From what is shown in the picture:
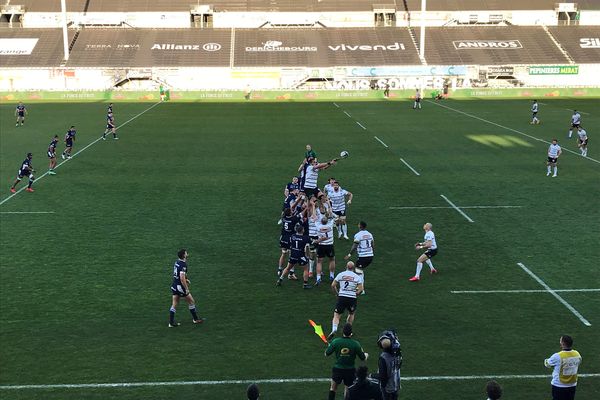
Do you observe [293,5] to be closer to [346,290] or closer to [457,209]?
[457,209]

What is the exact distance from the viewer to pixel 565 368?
1014 cm

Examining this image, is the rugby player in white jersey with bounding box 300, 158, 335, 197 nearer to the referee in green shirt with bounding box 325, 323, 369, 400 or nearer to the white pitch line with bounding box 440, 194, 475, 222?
the white pitch line with bounding box 440, 194, 475, 222

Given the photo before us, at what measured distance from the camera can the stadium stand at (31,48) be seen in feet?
279

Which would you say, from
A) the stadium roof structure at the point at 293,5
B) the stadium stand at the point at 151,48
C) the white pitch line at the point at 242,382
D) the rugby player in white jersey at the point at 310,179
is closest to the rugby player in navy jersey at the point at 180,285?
the white pitch line at the point at 242,382

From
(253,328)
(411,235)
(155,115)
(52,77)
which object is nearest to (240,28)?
(52,77)

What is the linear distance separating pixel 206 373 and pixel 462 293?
7106 mm

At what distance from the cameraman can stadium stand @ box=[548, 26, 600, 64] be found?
287ft

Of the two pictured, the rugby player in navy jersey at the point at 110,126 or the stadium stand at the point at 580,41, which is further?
the stadium stand at the point at 580,41

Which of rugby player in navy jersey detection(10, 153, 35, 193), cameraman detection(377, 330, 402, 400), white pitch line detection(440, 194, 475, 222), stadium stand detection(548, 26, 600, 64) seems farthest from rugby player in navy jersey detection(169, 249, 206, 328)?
stadium stand detection(548, 26, 600, 64)

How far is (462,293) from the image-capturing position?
16141mm

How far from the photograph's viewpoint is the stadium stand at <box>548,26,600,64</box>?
8800 cm

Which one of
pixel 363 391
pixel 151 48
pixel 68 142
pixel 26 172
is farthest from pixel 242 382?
pixel 151 48

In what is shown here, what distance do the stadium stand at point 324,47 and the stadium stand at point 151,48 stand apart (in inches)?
123

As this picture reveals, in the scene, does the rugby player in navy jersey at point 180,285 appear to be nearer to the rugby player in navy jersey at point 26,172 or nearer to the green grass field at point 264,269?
the green grass field at point 264,269
